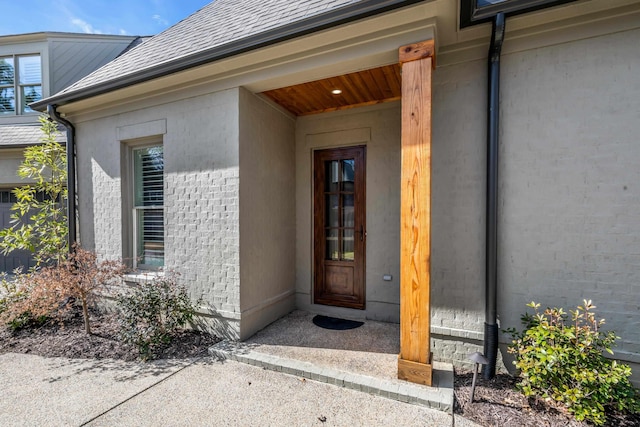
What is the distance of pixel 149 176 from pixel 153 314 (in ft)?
7.21

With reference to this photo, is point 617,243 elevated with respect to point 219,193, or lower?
lower

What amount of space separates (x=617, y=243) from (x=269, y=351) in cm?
352

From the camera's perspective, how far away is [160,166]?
14.6 feet

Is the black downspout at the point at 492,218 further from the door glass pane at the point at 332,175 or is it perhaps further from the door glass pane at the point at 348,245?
the door glass pane at the point at 332,175

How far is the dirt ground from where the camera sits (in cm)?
223

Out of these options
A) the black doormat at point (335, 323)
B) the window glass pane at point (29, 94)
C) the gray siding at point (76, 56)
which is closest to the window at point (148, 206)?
the black doormat at point (335, 323)

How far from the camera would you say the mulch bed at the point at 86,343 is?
11.0 ft

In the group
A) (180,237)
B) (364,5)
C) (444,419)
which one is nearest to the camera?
(444,419)

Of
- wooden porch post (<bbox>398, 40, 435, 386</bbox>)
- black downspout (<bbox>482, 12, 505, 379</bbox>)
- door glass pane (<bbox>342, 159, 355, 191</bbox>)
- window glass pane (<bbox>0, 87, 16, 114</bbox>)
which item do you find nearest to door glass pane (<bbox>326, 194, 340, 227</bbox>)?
door glass pane (<bbox>342, 159, 355, 191</bbox>)

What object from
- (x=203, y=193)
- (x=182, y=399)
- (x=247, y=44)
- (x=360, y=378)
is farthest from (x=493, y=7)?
(x=182, y=399)

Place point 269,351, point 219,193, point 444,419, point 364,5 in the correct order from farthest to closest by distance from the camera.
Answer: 1. point 219,193
2. point 269,351
3. point 364,5
4. point 444,419

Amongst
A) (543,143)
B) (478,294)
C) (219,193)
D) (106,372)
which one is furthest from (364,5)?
(106,372)

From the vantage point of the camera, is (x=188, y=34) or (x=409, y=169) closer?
(x=409, y=169)

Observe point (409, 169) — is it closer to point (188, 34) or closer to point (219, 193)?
point (219, 193)
